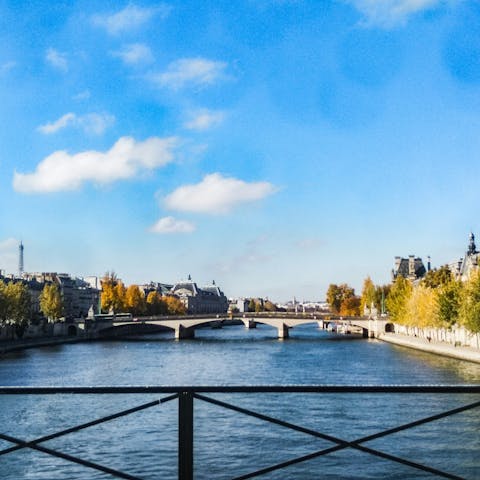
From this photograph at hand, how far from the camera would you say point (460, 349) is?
200 feet

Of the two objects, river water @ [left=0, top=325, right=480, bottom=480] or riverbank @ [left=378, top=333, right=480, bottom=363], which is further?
riverbank @ [left=378, top=333, right=480, bottom=363]

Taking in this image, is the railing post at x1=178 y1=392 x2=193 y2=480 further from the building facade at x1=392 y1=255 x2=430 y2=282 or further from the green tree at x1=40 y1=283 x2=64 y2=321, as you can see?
the building facade at x1=392 y1=255 x2=430 y2=282

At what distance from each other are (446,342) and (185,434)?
240 ft

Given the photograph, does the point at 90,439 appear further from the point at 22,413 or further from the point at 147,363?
the point at 147,363

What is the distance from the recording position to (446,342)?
75.4 m

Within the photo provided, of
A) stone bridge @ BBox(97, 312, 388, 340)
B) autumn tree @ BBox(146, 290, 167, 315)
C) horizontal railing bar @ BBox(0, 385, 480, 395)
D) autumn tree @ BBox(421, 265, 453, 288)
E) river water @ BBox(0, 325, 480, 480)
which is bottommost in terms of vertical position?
river water @ BBox(0, 325, 480, 480)

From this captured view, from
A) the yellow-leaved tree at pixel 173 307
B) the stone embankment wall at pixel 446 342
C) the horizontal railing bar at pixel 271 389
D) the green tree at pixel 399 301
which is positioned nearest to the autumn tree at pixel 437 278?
the green tree at pixel 399 301

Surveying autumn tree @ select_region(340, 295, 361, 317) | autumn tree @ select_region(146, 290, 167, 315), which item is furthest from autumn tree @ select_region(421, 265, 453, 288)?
autumn tree @ select_region(146, 290, 167, 315)

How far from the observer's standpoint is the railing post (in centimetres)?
571

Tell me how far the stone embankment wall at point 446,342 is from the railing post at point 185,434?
5051 centimetres

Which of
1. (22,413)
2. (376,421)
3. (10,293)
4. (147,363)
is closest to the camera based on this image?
(376,421)

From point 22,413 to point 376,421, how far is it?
1347 centimetres

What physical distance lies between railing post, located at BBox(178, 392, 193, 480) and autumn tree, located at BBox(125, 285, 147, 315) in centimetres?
13542

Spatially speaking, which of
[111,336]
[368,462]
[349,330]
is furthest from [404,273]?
[368,462]
